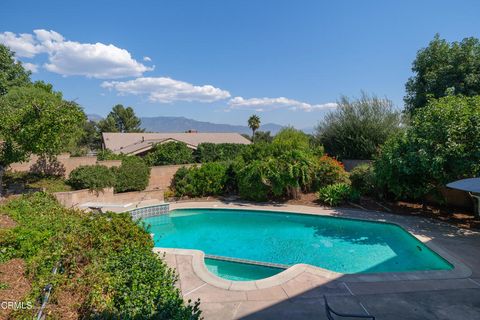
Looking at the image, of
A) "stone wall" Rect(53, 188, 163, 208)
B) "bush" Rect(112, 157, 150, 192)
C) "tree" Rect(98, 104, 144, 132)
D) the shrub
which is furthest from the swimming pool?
"tree" Rect(98, 104, 144, 132)

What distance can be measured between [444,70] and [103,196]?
2252 cm

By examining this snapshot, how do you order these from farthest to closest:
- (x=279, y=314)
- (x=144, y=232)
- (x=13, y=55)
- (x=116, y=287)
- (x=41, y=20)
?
(x=13, y=55) → (x=41, y=20) → (x=144, y=232) → (x=279, y=314) → (x=116, y=287)

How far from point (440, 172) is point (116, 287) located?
11.0 m

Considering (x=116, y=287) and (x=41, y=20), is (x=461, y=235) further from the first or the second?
(x=41, y=20)

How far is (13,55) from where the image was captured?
2392 centimetres

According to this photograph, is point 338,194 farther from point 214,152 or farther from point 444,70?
point 214,152

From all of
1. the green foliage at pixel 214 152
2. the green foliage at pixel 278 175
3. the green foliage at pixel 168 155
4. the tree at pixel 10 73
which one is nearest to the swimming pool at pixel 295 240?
the green foliage at pixel 278 175

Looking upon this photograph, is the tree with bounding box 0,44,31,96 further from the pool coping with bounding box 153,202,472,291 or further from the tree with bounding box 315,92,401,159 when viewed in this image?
the tree with bounding box 315,92,401,159

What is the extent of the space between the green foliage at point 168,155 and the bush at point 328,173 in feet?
32.9

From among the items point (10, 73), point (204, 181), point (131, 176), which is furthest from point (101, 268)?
point (10, 73)

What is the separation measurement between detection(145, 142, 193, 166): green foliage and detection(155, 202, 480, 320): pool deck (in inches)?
510

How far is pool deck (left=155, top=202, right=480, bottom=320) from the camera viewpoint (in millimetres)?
5328

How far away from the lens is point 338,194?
14.6 metres

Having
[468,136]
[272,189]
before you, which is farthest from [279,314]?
[272,189]
